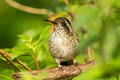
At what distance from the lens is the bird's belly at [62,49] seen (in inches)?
193

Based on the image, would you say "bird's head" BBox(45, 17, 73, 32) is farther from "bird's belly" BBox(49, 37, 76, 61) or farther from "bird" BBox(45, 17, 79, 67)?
"bird's belly" BBox(49, 37, 76, 61)

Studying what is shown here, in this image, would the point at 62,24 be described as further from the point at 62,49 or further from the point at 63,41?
the point at 62,49

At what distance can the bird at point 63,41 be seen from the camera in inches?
193

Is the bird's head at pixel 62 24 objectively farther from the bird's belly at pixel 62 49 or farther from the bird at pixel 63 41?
the bird's belly at pixel 62 49

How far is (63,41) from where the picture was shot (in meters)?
5.02

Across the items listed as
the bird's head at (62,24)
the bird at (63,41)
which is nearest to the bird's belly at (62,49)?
the bird at (63,41)

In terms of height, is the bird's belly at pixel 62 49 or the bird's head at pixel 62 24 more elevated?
the bird's head at pixel 62 24

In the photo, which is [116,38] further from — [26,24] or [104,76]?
[26,24]

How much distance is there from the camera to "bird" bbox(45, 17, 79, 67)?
490 centimetres

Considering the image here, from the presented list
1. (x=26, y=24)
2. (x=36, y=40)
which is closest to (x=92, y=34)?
(x=36, y=40)

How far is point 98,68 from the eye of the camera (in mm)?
1147

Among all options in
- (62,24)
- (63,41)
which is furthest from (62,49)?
(62,24)

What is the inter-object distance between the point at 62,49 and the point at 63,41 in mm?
125

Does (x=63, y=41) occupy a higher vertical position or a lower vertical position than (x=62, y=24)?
lower
